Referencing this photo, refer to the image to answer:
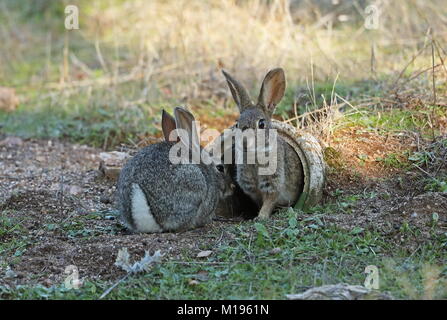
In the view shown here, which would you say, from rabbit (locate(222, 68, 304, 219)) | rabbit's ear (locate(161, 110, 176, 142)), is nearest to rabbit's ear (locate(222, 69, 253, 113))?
rabbit (locate(222, 68, 304, 219))

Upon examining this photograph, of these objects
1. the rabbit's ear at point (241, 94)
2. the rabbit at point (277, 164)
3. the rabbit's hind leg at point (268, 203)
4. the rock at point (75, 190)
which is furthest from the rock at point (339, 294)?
the rock at point (75, 190)

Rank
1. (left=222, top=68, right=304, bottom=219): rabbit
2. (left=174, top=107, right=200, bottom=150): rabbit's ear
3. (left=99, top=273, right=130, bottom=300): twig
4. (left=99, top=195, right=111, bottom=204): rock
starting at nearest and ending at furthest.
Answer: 1. (left=99, top=273, right=130, bottom=300): twig
2. (left=174, top=107, right=200, bottom=150): rabbit's ear
3. (left=222, top=68, right=304, bottom=219): rabbit
4. (left=99, top=195, right=111, bottom=204): rock

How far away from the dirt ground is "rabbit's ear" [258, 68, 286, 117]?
2.62ft

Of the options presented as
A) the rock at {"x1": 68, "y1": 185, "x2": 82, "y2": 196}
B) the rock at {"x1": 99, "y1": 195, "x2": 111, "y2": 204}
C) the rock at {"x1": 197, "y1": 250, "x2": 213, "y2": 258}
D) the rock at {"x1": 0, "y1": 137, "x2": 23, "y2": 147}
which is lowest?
the rock at {"x1": 197, "y1": 250, "x2": 213, "y2": 258}

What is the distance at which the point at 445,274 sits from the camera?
4492 millimetres

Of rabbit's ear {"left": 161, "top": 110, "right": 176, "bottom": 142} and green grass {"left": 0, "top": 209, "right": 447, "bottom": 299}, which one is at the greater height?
rabbit's ear {"left": 161, "top": 110, "right": 176, "bottom": 142}

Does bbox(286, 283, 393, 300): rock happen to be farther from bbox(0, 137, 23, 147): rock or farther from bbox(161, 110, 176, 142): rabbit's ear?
bbox(0, 137, 23, 147): rock

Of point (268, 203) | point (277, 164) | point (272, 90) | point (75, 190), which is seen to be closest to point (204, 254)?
point (268, 203)

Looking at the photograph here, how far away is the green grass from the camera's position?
4.41 m

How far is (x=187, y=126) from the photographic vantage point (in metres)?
5.58

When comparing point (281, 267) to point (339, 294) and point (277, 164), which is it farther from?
point (277, 164)
